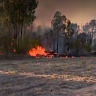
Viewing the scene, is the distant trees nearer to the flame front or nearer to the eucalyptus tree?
the flame front

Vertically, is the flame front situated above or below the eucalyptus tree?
below

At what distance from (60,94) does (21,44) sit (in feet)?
92.9

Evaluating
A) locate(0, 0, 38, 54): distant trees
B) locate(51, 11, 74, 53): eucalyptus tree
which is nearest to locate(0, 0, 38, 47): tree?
locate(0, 0, 38, 54): distant trees

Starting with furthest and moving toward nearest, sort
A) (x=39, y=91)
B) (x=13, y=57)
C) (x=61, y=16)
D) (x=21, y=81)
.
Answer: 1. (x=61, y=16)
2. (x=13, y=57)
3. (x=21, y=81)
4. (x=39, y=91)

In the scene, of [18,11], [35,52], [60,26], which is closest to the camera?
[18,11]

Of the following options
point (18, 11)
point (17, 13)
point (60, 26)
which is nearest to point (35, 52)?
point (17, 13)

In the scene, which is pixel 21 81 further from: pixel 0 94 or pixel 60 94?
pixel 60 94

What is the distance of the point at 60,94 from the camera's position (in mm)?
6930

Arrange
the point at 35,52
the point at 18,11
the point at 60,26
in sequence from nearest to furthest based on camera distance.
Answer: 1. the point at 18,11
2. the point at 35,52
3. the point at 60,26

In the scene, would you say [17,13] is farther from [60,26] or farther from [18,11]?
[60,26]

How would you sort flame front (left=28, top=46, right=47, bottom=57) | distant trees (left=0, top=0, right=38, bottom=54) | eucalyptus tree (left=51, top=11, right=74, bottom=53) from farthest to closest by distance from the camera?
eucalyptus tree (left=51, top=11, right=74, bottom=53), flame front (left=28, top=46, right=47, bottom=57), distant trees (left=0, top=0, right=38, bottom=54)

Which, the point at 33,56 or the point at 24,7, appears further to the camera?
the point at 33,56

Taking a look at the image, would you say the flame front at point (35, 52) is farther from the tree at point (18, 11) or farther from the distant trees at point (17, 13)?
the tree at point (18, 11)

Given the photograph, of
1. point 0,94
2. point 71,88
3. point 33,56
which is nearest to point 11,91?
point 0,94
